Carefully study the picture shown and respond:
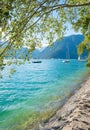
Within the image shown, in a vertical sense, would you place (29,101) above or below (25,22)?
below

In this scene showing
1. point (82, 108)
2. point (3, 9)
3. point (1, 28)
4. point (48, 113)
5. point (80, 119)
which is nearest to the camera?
point (3, 9)

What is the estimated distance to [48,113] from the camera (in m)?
22.0

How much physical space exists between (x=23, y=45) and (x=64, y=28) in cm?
385

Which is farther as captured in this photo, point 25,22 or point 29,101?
point 29,101

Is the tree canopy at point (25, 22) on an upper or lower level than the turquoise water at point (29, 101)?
upper

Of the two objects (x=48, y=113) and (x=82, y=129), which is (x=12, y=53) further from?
(x=48, y=113)

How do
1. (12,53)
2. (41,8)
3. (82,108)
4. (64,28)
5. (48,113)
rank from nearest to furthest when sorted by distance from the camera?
(41,8) < (12,53) < (64,28) < (82,108) < (48,113)

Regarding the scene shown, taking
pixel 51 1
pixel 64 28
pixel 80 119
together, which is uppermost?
pixel 51 1

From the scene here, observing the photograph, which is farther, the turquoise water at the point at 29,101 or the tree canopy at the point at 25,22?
the turquoise water at the point at 29,101

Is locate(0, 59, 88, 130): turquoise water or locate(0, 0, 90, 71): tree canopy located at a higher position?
locate(0, 0, 90, 71): tree canopy

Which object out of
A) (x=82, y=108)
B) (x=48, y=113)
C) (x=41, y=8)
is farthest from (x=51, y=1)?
(x=48, y=113)

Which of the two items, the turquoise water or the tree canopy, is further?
the turquoise water

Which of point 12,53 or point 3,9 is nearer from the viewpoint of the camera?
point 3,9

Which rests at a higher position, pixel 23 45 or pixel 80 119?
pixel 23 45
